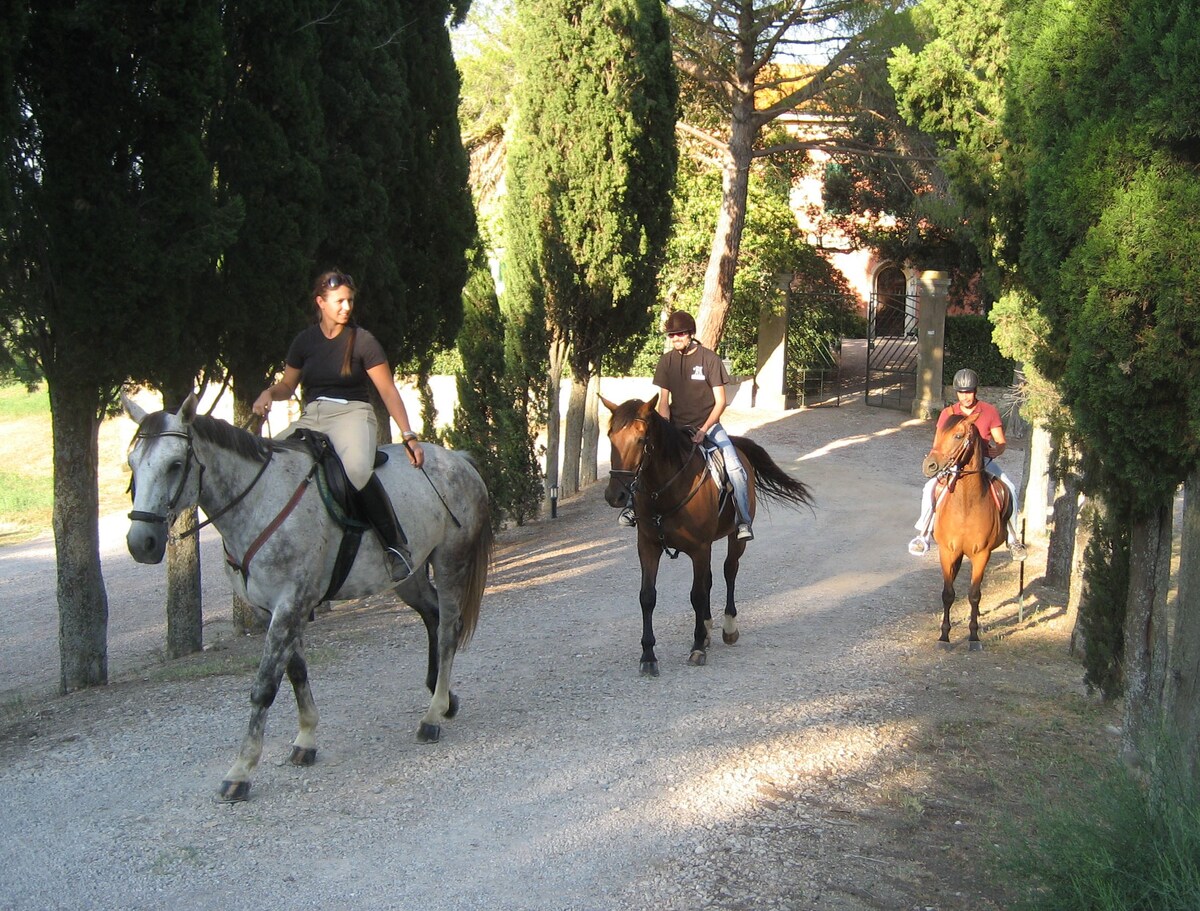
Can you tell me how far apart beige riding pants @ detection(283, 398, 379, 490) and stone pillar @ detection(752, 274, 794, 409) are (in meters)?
19.5

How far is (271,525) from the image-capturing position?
19.6 ft

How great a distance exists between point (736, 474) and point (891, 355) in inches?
822

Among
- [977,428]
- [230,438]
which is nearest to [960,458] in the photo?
[977,428]

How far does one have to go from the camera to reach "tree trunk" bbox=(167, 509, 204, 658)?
9867 millimetres

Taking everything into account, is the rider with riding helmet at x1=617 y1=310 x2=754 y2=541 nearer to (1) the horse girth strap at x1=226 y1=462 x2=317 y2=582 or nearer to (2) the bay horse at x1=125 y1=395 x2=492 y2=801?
(2) the bay horse at x1=125 y1=395 x2=492 y2=801

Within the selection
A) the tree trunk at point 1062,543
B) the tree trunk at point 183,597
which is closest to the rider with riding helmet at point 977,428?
the tree trunk at point 1062,543

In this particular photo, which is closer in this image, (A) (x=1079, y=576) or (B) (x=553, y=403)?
(A) (x=1079, y=576)

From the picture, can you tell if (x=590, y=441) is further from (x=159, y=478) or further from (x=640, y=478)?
(x=159, y=478)

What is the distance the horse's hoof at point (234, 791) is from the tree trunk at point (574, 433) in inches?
485

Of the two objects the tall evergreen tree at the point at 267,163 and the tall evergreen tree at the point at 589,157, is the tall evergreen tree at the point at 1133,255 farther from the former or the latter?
the tall evergreen tree at the point at 589,157

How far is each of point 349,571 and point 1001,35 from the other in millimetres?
8919

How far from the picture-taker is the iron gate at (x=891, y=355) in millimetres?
26312

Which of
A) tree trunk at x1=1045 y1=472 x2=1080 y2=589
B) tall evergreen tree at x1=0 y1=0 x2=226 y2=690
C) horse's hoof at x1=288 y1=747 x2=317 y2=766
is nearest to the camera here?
horse's hoof at x1=288 y1=747 x2=317 y2=766

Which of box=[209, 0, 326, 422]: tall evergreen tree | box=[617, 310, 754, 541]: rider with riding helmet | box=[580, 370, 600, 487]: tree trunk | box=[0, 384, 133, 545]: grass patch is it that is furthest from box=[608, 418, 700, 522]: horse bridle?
box=[0, 384, 133, 545]: grass patch
